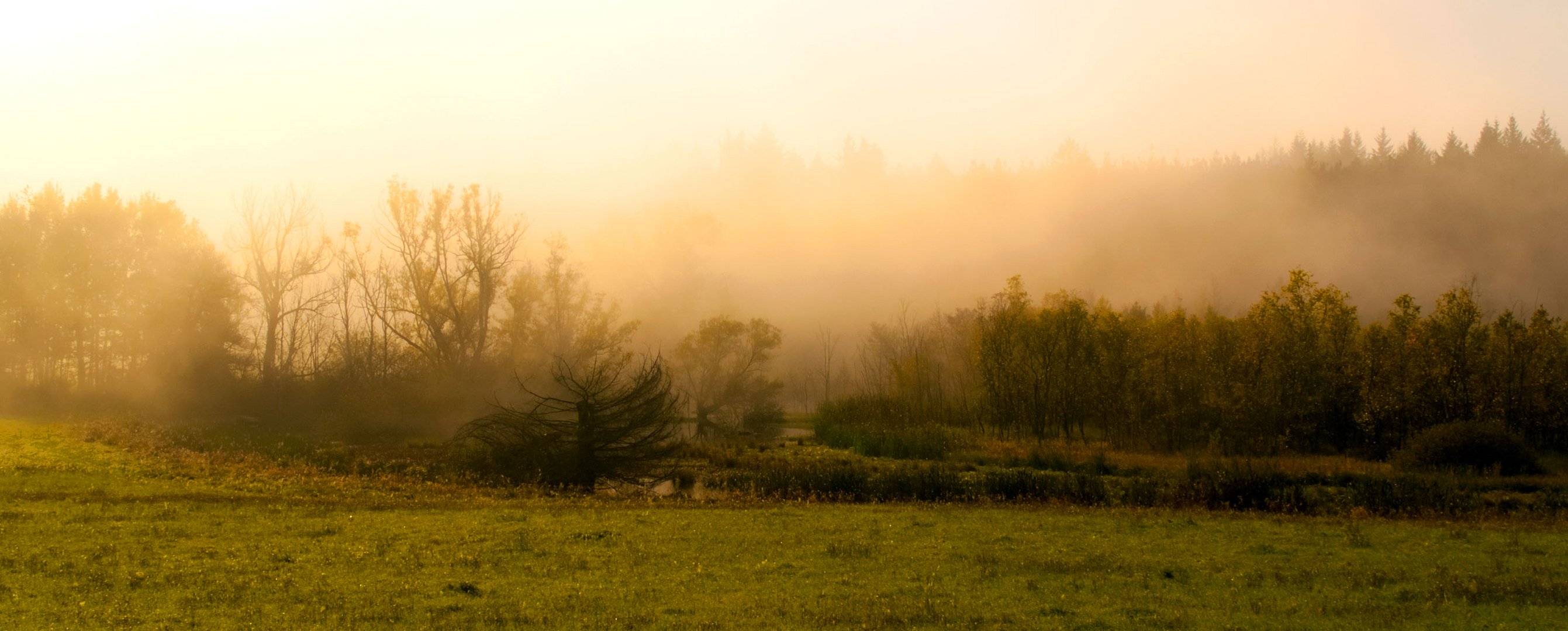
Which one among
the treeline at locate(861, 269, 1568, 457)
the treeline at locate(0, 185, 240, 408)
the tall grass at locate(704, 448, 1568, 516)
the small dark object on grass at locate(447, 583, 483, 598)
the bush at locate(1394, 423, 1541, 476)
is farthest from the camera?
the treeline at locate(0, 185, 240, 408)

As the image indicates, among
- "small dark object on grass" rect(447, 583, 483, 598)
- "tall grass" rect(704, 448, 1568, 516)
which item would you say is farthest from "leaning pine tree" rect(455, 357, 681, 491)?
"small dark object on grass" rect(447, 583, 483, 598)

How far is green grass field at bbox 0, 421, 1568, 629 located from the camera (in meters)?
10.3

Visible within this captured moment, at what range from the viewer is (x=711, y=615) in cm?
1041

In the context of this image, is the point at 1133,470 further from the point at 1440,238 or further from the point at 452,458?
the point at 1440,238

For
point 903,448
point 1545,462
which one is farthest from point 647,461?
point 1545,462

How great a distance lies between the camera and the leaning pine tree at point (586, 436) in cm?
2667

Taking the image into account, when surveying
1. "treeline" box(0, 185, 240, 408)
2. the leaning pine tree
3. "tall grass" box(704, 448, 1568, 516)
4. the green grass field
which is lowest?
"tall grass" box(704, 448, 1568, 516)

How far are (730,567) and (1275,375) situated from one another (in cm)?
3595

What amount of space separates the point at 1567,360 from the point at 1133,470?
22316 millimetres

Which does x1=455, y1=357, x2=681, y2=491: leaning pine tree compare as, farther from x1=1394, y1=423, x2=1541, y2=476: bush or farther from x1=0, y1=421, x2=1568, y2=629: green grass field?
x1=1394, y1=423, x2=1541, y2=476: bush

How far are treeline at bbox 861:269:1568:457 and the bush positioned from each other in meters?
2.76

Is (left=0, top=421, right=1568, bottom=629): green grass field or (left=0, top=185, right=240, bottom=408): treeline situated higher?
(left=0, top=185, right=240, bottom=408): treeline

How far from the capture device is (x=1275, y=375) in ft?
134

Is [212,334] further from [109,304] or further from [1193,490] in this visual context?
[1193,490]
